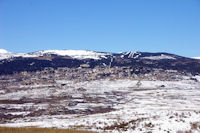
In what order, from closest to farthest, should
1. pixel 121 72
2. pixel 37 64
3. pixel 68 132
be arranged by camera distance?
pixel 68 132
pixel 121 72
pixel 37 64

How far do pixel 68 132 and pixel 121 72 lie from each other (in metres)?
134

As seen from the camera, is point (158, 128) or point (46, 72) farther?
point (46, 72)

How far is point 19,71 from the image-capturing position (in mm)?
154750

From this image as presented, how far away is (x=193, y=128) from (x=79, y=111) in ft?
101

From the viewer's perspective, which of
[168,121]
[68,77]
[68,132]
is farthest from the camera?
[68,77]

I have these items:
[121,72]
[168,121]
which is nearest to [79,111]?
[168,121]

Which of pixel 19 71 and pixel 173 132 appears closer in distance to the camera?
pixel 173 132

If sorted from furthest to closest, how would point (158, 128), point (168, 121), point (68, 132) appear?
point (168, 121), point (158, 128), point (68, 132)

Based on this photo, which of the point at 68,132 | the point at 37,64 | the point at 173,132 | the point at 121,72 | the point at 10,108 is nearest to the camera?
the point at 68,132

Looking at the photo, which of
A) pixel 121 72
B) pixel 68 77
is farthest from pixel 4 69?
pixel 121 72

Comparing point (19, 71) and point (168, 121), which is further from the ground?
point (168, 121)

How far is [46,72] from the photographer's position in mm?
150875

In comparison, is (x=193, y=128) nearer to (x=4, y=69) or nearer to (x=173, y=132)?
(x=173, y=132)

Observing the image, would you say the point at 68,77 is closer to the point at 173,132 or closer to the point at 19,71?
the point at 19,71
